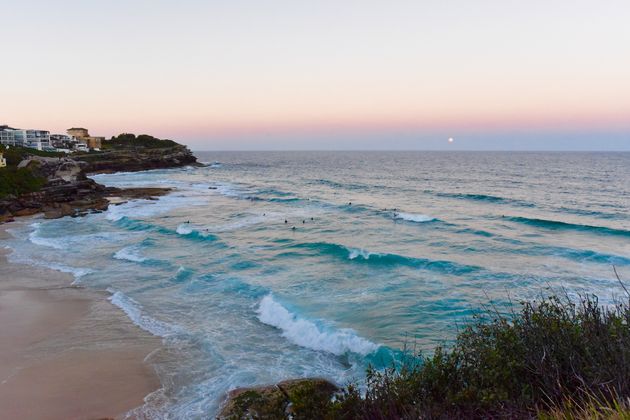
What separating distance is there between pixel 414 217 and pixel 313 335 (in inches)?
915

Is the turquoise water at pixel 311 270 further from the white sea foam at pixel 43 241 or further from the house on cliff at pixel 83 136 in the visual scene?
the house on cliff at pixel 83 136

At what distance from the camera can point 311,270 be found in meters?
22.2

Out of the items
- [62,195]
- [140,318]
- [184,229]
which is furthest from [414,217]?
[62,195]

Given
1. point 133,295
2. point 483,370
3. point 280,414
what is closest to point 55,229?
point 133,295

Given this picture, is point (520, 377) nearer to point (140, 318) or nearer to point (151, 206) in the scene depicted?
point (140, 318)

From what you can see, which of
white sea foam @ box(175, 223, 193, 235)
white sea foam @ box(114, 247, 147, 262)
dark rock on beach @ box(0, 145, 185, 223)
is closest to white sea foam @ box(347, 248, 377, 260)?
white sea foam @ box(114, 247, 147, 262)

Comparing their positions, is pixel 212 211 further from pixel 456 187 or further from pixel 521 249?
pixel 456 187

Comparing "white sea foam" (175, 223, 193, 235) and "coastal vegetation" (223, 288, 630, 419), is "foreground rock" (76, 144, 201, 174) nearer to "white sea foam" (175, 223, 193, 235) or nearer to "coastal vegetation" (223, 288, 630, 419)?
"white sea foam" (175, 223, 193, 235)

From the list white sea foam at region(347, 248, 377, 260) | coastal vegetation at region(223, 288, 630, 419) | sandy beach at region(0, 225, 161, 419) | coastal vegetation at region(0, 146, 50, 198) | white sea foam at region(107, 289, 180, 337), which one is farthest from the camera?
coastal vegetation at region(0, 146, 50, 198)

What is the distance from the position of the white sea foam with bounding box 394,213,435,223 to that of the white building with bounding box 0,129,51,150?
99000 millimetres

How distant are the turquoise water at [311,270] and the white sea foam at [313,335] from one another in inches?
1.8

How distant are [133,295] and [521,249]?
844 inches

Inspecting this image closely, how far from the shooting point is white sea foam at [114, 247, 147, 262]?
80.2 feet

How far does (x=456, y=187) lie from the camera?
192ft
